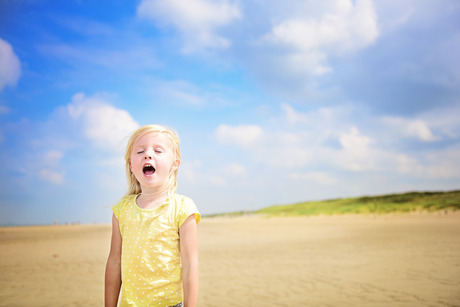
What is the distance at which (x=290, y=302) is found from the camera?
688 cm

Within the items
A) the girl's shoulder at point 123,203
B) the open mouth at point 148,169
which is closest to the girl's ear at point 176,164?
the open mouth at point 148,169

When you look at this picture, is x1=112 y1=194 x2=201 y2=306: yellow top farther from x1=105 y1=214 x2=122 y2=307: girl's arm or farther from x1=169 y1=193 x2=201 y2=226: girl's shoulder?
x1=105 y1=214 x2=122 y2=307: girl's arm

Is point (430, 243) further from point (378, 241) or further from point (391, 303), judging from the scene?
point (391, 303)

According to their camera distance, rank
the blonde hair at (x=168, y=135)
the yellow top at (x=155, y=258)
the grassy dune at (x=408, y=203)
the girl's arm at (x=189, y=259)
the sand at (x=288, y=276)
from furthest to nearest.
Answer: the grassy dune at (x=408, y=203), the sand at (x=288, y=276), the blonde hair at (x=168, y=135), the yellow top at (x=155, y=258), the girl's arm at (x=189, y=259)

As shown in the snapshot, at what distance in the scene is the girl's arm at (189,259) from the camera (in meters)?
2.19

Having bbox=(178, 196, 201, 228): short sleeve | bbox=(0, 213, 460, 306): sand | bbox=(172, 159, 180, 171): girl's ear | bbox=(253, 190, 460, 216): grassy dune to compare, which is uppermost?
bbox=(172, 159, 180, 171): girl's ear

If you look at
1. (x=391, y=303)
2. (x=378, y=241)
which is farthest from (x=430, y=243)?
(x=391, y=303)

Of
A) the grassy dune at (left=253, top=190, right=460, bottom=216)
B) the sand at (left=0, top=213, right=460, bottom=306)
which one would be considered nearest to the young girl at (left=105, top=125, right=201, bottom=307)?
the sand at (left=0, top=213, right=460, bottom=306)

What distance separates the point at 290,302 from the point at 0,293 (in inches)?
273

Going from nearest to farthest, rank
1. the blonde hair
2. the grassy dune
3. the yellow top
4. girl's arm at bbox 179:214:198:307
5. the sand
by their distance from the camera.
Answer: girl's arm at bbox 179:214:198:307
the yellow top
the blonde hair
the sand
the grassy dune

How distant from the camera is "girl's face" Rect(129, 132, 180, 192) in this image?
2.36m

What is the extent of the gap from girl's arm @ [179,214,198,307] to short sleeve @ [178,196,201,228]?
0.09 feet

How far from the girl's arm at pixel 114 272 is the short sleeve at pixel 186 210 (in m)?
0.52

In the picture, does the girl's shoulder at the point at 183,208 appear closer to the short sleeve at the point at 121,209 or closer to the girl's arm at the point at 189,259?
the girl's arm at the point at 189,259
